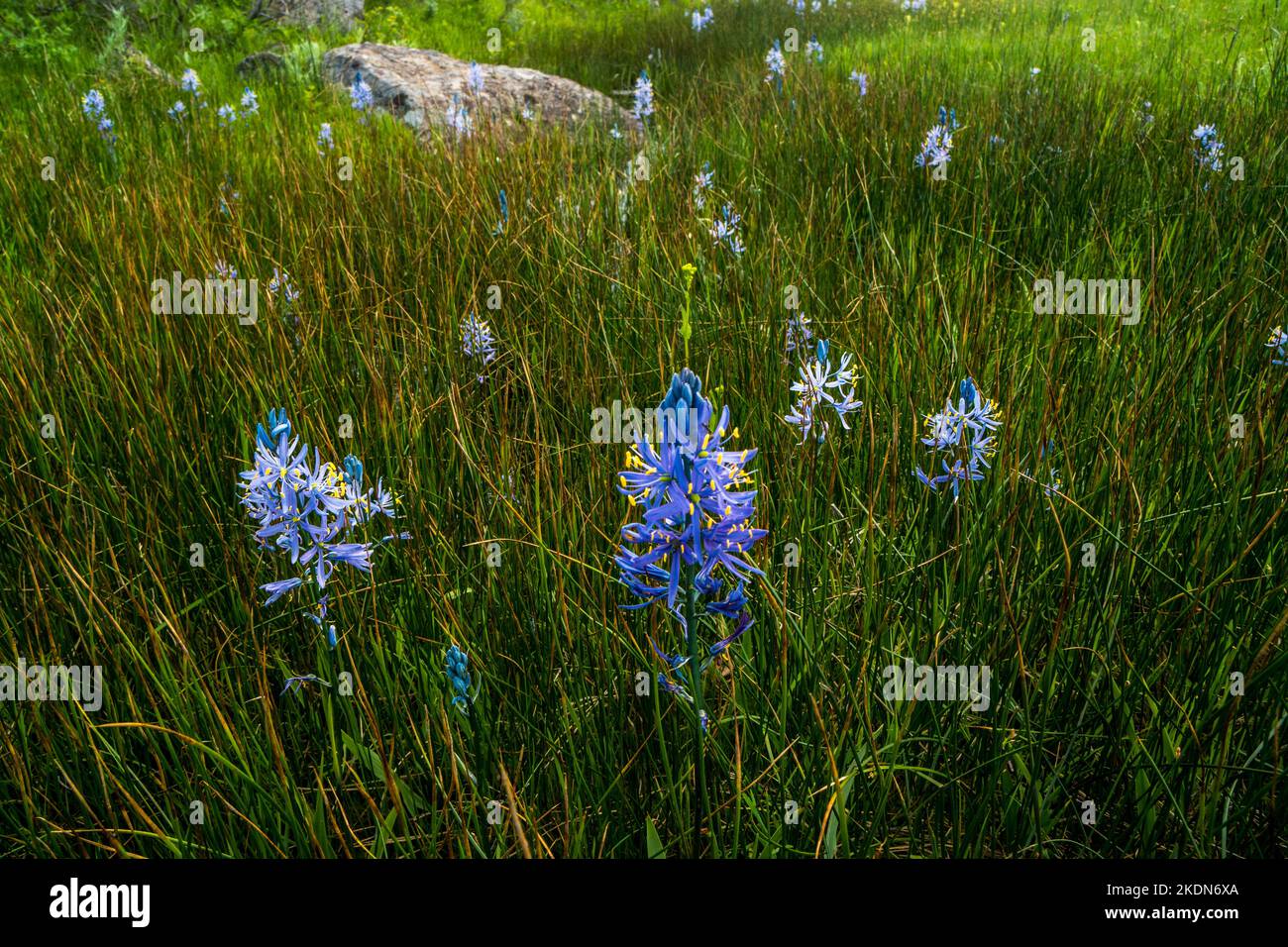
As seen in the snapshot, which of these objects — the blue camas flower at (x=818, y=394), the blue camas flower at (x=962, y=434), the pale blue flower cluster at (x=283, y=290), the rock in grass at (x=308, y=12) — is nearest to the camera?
the blue camas flower at (x=962, y=434)

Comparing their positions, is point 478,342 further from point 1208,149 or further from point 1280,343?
point 1208,149

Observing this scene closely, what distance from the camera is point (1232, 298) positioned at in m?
3.17

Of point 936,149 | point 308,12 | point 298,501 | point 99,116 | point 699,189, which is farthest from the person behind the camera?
point 308,12

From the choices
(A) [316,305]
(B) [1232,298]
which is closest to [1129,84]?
(B) [1232,298]

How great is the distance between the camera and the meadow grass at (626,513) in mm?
1508

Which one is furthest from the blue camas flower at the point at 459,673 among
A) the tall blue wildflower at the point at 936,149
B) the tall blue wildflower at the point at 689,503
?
the tall blue wildflower at the point at 936,149

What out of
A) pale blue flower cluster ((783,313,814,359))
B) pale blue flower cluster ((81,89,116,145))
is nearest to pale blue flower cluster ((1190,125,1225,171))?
pale blue flower cluster ((783,313,814,359))

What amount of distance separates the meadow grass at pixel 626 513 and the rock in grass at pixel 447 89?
269cm

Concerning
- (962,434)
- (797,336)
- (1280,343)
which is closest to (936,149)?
(797,336)

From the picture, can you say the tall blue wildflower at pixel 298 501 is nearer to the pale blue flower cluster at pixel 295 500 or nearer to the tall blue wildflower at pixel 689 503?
the pale blue flower cluster at pixel 295 500

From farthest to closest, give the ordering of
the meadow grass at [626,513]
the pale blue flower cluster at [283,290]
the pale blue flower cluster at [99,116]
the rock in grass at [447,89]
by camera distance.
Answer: the rock in grass at [447,89] → the pale blue flower cluster at [99,116] → the pale blue flower cluster at [283,290] → the meadow grass at [626,513]

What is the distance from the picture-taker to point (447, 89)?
7.57 metres

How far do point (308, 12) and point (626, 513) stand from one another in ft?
41.5
